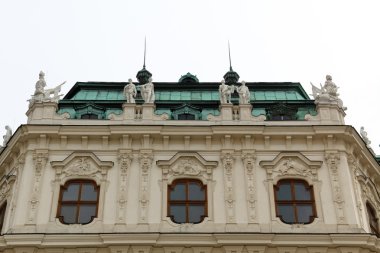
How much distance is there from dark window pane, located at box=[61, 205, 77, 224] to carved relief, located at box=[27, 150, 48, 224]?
3.25 feet

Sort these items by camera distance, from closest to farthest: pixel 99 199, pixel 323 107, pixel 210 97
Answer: pixel 99 199
pixel 323 107
pixel 210 97

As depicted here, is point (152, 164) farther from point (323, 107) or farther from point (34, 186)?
point (323, 107)

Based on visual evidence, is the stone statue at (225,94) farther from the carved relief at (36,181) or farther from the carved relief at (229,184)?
the carved relief at (36,181)

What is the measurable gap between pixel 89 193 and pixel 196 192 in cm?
408

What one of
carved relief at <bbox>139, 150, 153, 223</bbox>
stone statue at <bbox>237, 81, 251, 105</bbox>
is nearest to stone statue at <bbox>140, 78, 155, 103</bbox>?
carved relief at <bbox>139, 150, 153, 223</bbox>

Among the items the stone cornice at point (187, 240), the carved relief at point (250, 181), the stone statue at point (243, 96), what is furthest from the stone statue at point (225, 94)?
the stone cornice at point (187, 240)

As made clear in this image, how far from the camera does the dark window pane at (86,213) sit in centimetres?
2167

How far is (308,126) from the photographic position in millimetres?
23484

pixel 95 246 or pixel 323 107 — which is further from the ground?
pixel 323 107

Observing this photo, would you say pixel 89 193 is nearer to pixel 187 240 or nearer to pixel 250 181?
pixel 187 240

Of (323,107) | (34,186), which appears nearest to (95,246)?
(34,186)

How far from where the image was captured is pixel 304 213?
72.1ft

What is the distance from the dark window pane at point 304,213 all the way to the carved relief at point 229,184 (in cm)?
249

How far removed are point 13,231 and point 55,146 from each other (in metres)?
3.91
